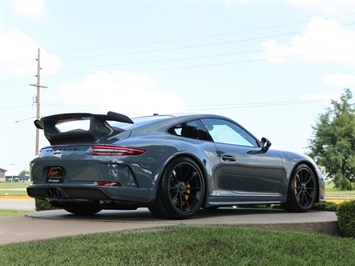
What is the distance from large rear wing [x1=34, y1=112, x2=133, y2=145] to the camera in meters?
6.04

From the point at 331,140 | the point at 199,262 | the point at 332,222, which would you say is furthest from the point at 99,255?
the point at 331,140

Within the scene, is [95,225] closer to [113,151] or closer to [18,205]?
[113,151]

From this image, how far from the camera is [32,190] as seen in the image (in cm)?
648

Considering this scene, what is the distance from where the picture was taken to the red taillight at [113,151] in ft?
19.1

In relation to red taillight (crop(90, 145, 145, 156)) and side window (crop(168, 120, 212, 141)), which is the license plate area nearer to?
red taillight (crop(90, 145, 145, 156))

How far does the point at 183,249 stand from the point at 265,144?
3.41 metres

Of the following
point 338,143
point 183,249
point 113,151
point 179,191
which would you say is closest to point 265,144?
point 179,191

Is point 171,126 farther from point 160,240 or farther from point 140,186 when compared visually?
point 160,240

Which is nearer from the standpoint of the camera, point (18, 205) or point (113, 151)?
point (113, 151)

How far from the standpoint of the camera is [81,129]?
243 inches

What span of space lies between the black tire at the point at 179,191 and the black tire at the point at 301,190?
2005mm

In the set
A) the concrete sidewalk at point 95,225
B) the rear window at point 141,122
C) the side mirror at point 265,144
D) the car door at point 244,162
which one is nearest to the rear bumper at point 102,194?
the concrete sidewalk at point 95,225

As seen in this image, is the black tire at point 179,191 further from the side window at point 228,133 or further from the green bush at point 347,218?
the green bush at point 347,218

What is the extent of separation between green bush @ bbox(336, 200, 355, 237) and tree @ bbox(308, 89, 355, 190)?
49671 millimetres
